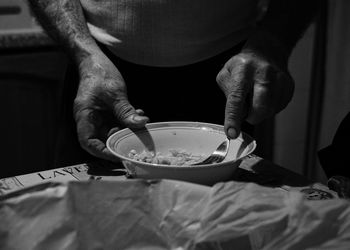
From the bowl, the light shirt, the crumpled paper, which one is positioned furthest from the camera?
the light shirt

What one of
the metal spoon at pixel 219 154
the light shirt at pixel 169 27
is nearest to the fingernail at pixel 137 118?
the metal spoon at pixel 219 154

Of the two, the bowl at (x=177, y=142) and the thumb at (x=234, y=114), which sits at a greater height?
the thumb at (x=234, y=114)

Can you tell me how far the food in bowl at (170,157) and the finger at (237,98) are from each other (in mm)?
67

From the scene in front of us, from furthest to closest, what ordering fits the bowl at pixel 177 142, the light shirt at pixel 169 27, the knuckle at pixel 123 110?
the light shirt at pixel 169 27 < the knuckle at pixel 123 110 < the bowl at pixel 177 142

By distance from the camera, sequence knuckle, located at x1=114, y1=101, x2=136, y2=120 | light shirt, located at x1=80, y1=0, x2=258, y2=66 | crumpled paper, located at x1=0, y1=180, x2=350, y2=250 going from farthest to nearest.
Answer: light shirt, located at x1=80, y1=0, x2=258, y2=66 < knuckle, located at x1=114, y1=101, x2=136, y2=120 < crumpled paper, located at x1=0, y1=180, x2=350, y2=250

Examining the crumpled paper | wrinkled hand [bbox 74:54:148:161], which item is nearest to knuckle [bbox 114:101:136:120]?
wrinkled hand [bbox 74:54:148:161]

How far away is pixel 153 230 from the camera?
1.53ft

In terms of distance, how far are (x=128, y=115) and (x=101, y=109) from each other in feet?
0.22

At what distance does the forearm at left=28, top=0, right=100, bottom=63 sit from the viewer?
0.89 meters

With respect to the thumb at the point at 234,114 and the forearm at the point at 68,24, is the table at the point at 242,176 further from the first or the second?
the forearm at the point at 68,24

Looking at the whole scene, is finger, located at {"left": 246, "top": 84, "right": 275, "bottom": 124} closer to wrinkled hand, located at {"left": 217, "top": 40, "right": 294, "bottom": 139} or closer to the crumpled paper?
wrinkled hand, located at {"left": 217, "top": 40, "right": 294, "bottom": 139}

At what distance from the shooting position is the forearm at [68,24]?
89 centimetres

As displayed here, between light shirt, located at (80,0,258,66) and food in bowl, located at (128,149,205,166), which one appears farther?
light shirt, located at (80,0,258,66)

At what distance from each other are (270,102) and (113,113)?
0.25m
